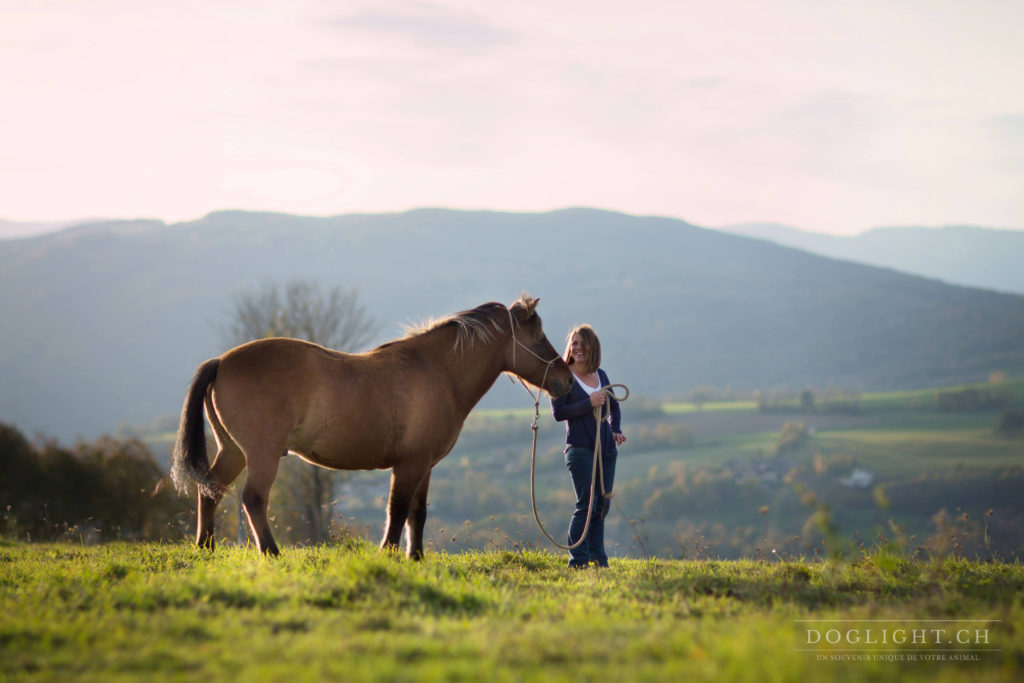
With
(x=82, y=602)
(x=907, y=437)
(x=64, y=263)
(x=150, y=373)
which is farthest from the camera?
(x=64, y=263)

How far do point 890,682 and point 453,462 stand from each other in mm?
94321

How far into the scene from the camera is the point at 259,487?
6578mm

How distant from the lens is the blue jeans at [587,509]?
7805 millimetres

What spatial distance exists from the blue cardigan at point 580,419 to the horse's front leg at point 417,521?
1.59 meters

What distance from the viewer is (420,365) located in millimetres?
7684

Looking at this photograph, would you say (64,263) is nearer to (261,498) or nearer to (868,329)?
(868,329)

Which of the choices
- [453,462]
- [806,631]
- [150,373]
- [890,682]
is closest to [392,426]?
[806,631]

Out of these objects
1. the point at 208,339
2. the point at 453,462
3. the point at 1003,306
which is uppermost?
the point at 1003,306

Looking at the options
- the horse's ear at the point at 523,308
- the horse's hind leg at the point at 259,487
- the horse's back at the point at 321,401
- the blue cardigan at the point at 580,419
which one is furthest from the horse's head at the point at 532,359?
the horse's hind leg at the point at 259,487

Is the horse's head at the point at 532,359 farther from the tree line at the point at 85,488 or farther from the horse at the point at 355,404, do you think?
the tree line at the point at 85,488

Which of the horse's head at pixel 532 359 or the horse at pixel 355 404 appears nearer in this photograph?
the horse at pixel 355 404

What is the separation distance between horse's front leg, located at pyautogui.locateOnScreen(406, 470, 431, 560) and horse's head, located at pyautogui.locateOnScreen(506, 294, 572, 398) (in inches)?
62.2

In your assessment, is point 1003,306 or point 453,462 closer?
point 453,462

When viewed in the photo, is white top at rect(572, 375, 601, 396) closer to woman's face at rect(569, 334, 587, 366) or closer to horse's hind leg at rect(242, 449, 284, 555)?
woman's face at rect(569, 334, 587, 366)
